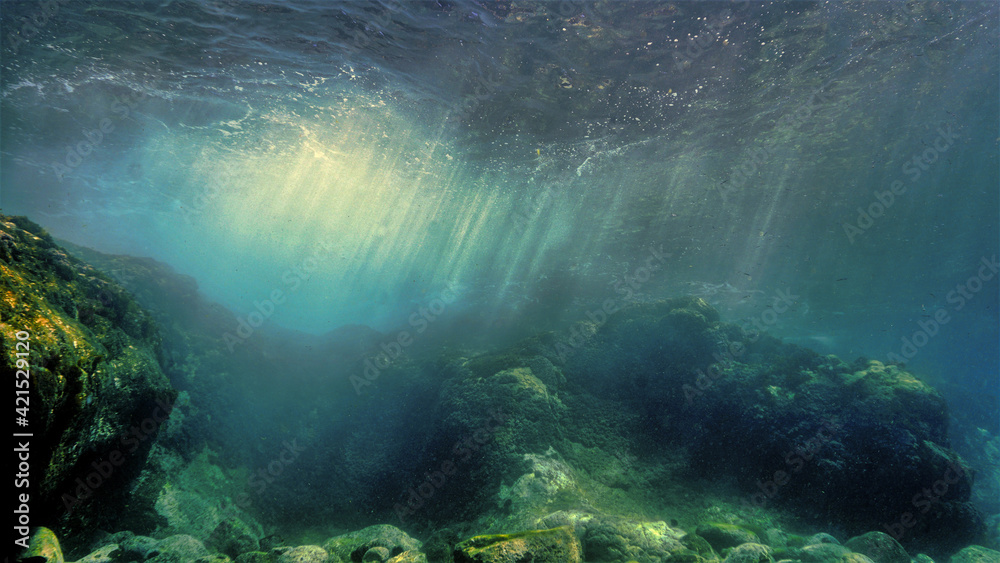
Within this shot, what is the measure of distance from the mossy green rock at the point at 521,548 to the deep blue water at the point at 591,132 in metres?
9.68

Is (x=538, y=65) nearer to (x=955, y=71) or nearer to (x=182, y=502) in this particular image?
(x=955, y=71)

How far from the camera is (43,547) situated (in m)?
3.43

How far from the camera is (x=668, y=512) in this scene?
21.7 ft

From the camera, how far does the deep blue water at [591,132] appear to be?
8.37m

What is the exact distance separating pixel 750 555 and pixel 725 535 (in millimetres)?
1211

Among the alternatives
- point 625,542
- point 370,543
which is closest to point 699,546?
point 625,542

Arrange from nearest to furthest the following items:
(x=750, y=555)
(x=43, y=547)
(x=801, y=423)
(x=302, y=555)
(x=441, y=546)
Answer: (x=43, y=547) → (x=750, y=555) → (x=302, y=555) → (x=441, y=546) → (x=801, y=423)

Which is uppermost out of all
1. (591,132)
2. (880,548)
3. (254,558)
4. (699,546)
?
(591,132)

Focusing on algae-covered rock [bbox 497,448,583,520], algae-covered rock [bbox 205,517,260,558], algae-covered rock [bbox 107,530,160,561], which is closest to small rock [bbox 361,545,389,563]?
algae-covered rock [bbox 497,448,583,520]

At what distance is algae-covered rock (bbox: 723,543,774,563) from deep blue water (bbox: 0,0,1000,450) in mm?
9727

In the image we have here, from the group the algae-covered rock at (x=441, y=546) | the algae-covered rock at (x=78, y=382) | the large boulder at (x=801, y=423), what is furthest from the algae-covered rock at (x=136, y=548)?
the large boulder at (x=801, y=423)

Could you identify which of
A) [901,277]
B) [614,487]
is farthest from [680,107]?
[901,277]

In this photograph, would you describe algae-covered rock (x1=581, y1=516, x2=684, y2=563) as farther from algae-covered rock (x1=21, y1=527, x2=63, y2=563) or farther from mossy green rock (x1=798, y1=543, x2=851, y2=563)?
algae-covered rock (x1=21, y1=527, x2=63, y2=563)

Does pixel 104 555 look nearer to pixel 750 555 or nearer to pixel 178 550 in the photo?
pixel 178 550
